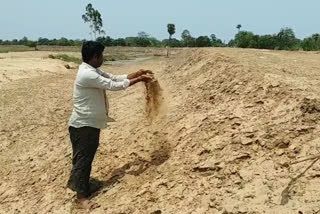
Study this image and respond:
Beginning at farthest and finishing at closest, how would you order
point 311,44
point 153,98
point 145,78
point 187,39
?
point 187,39 < point 311,44 < point 153,98 < point 145,78

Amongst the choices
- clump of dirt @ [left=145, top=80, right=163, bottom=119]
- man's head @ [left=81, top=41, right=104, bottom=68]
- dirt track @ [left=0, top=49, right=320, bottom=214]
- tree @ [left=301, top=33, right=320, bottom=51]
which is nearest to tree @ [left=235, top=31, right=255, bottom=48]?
tree @ [left=301, top=33, right=320, bottom=51]

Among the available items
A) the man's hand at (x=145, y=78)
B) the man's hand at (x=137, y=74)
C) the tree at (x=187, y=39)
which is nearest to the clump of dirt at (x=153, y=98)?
the man's hand at (x=145, y=78)

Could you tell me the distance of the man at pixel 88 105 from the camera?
498 cm

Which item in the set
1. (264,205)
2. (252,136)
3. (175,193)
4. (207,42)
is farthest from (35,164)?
(207,42)

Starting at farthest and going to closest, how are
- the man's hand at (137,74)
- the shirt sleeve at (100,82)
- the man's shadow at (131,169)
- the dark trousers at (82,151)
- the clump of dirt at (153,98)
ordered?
the clump of dirt at (153,98) < the man's shadow at (131,169) < the man's hand at (137,74) < the dark trousers at (82,151) < the shirt sleeve at (100,82)

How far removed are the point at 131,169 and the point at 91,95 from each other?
3.80 ft

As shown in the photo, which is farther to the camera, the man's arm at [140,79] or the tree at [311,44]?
the tree at [311,44]

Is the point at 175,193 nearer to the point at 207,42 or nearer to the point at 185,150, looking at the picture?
the point at 185,150

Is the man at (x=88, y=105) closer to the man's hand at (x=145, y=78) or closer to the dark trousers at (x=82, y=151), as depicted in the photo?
the dark trousers at (x=82, y=151)

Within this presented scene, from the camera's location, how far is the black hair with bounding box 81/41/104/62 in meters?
5.02

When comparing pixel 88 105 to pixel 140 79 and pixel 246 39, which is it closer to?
pixel 140 79

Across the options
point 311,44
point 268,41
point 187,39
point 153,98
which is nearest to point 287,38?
point 268,41

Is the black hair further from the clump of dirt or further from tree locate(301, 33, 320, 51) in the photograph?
tree locate(301, 33, 320, 51)

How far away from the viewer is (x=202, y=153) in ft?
16.8
